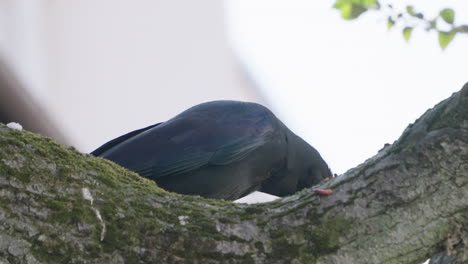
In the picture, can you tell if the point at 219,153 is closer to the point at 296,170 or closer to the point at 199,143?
the point at 199,143

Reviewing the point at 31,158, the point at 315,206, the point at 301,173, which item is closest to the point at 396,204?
the point at 315,206

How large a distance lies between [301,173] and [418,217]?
2233 mm

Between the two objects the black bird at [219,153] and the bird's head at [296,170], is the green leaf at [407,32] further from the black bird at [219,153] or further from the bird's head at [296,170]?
the bird's head at [296,170]

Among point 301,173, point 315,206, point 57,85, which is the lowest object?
point 315,206

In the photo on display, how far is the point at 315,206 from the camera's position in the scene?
219 cm

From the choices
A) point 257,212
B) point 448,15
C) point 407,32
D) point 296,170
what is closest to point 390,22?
point 407,32

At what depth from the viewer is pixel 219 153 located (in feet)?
12.4

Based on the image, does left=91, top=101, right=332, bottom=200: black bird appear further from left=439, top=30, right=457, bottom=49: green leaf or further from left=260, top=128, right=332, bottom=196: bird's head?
left=439, top=30, right=457, bottom=49: green leaf

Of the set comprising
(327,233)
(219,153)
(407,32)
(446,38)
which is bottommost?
(327,233)

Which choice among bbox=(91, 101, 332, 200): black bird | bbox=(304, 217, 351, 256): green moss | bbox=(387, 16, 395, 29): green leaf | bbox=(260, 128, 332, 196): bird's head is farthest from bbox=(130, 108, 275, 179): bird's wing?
bbox=(304, 217, 351, 256): green moss

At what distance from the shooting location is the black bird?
3.62m

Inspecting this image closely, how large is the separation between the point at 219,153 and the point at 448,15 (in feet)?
4.63

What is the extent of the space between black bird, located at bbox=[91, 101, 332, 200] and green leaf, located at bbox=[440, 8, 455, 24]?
4.52 ft

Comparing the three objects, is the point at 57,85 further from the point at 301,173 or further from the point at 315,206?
the point at 315,206
